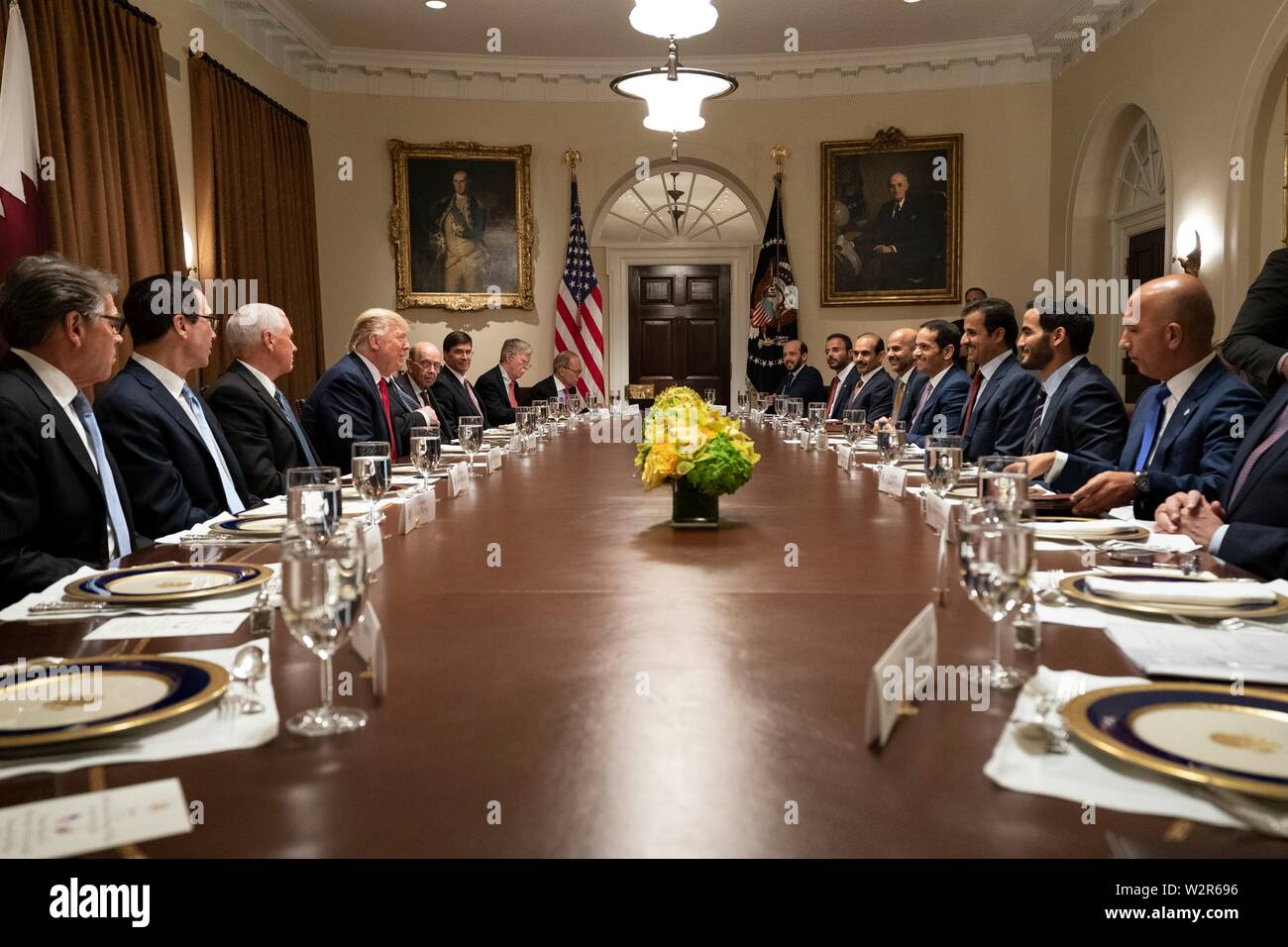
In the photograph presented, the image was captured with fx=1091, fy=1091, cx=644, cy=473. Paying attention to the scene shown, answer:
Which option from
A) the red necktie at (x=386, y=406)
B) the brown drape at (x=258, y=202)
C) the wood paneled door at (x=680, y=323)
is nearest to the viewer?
the red necktie at (x=386, y=406)

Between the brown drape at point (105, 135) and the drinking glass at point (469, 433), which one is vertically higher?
→ the brown drape at point (105, 135)

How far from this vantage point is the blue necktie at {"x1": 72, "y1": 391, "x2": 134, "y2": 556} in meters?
2.77

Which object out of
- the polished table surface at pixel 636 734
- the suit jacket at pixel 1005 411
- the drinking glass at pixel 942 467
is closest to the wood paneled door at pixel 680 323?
the suit jacket at pixel 1005 411

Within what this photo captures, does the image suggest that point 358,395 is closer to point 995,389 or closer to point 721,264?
point 995,389

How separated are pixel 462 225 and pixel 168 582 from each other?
893cm

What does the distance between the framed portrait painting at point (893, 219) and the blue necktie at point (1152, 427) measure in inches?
274

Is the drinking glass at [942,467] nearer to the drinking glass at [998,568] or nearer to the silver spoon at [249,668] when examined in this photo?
the drinking glass at [998,568]

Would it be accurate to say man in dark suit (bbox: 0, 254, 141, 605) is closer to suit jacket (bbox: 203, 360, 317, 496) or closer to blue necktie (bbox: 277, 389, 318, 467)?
suit jacket (bbox: 203, 360, 317, 496)

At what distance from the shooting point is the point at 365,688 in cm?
127

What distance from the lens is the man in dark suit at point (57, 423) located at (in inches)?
98.5

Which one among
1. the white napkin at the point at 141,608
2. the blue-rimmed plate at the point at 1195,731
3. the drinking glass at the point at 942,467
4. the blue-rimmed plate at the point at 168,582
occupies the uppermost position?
the drinking glass at the point at 942,467

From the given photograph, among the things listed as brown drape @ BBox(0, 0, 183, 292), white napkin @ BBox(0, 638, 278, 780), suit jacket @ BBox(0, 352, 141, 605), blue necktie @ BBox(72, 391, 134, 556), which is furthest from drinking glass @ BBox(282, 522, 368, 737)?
brown drape @ BBox(0, 0, 183, 292)

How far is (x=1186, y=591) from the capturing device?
168 cm
